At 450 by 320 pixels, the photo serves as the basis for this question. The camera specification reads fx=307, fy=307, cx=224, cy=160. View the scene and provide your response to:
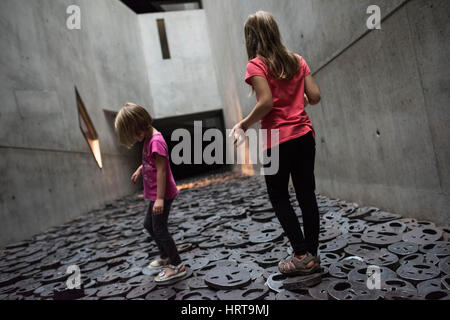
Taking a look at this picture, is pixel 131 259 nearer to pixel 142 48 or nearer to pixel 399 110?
pixel 399 110

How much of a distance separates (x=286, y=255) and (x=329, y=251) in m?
0.31

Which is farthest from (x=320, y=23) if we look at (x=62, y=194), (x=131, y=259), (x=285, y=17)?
(x=62, y=194)

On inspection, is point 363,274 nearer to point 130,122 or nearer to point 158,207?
point 158,207

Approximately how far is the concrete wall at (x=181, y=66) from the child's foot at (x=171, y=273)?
475 inches

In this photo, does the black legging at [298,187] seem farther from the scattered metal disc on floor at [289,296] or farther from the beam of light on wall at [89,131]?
the beam of light on wall at [89,131]

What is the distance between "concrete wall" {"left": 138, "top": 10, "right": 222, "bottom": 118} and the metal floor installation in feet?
34.4

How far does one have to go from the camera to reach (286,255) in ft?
7.50

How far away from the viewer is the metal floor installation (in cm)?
171

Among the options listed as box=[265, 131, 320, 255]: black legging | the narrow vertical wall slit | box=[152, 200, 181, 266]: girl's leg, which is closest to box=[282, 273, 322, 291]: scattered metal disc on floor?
box=[265, 131, 320, 255]: black legging

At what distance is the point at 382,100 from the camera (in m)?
2.57

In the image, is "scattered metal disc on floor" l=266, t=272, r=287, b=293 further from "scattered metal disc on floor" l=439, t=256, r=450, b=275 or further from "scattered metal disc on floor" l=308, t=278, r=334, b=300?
"scattered metal disc on floor" l=439, t=256, r=450, b=275

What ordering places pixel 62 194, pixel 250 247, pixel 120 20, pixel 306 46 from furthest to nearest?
pixel 120 20
pixel 62 194
pixel 306 46
pixel 250 247

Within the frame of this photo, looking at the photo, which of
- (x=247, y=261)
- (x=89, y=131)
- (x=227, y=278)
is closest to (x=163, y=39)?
(x=89, y=131)

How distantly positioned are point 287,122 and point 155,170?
3.43 feet
